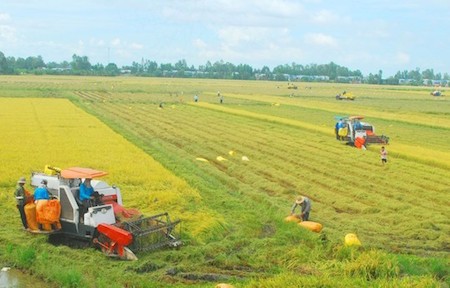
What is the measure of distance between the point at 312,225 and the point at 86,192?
5.07 m

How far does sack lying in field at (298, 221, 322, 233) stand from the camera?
533 inches

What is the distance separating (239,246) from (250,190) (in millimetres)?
5935

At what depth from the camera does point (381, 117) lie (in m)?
47.5

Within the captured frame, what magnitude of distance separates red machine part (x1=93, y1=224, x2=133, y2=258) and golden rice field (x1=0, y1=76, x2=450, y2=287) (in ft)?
0.91

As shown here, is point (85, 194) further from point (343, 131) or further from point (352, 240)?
point (343, 131)

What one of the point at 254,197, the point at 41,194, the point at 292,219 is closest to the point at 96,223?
the point at 41,194

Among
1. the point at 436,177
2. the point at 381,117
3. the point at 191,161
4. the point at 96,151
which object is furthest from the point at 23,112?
the point at 436,177

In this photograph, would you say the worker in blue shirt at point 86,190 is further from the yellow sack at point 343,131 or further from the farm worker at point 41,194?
the yellow sack at point 343,131

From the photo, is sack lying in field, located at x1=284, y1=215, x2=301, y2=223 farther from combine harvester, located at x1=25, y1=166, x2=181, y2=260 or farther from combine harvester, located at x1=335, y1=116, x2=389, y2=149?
combine harvester, located at x1=335, y1=116, x2=389, y2=149

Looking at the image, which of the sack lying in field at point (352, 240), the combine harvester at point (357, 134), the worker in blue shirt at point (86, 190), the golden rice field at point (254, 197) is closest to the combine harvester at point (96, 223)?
the worker in blue shirt at point (86, 190)

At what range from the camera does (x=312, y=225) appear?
13664mm

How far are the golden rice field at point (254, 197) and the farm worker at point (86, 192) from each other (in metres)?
0.98

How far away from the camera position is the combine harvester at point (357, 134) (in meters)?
28.1

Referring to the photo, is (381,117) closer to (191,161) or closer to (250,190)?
(191,161)
